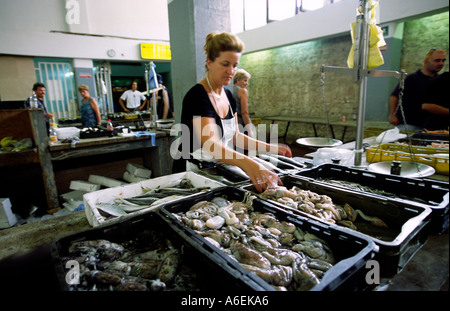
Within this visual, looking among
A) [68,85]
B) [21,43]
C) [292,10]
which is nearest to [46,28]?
[21,43]

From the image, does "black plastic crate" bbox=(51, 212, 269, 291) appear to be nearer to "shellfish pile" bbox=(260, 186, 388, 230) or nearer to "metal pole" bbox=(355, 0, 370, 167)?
"shellfish pile" bbox=(260, 186, 388, 230)

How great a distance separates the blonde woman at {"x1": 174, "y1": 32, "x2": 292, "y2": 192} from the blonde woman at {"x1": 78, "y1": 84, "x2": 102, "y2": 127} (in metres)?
5.22

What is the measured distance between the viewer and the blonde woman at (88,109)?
6.36m

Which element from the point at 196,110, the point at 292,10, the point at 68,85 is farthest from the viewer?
the point at 68,85

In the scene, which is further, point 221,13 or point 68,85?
point 68,85

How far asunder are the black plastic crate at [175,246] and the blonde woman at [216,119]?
0.68 m

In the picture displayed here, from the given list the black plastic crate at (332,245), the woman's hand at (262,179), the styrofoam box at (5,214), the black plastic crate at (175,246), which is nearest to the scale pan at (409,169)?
the woman's hand at (262,179)

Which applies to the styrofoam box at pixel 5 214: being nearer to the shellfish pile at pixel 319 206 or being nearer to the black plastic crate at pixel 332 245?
the black plastic crate at pixel 332 245

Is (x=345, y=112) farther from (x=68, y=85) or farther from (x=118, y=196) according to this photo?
(x=68, y=85)

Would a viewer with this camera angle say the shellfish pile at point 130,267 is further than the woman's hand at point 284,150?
No

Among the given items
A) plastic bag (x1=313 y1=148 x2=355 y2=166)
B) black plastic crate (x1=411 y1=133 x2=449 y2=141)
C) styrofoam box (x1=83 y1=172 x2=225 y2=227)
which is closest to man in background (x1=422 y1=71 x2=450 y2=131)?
black plastic crate (x1=411 y1=133 x2=449 y2=141)

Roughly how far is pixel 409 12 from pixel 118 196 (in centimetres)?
701

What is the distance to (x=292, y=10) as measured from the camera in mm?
8547
